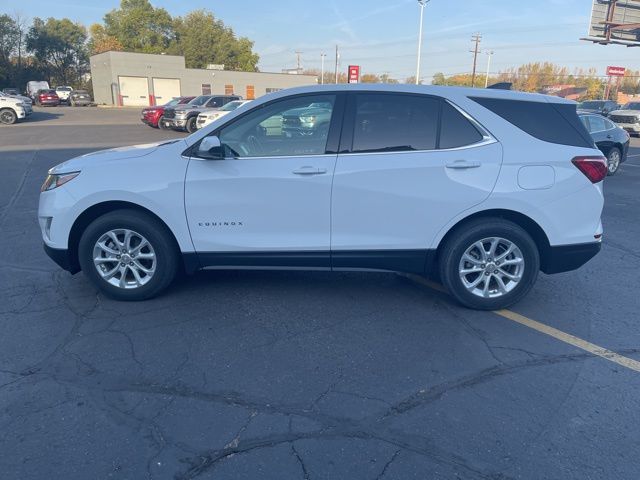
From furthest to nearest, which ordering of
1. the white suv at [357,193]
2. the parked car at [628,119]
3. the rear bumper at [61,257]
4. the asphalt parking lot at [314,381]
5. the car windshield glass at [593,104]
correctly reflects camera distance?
the car windshield glass at [593,104] < the parked car at [628,119] < the rear bumper at [61,257] < the white suv at [357,193] < the asphalt parking lot at [314,381]

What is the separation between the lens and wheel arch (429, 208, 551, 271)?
4293mm

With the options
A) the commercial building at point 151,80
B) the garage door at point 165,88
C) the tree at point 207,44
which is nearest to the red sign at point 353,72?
the commercial building at point 151,80

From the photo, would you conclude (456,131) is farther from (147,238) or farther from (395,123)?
(147,238)

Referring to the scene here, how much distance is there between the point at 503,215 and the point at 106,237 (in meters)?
3.41

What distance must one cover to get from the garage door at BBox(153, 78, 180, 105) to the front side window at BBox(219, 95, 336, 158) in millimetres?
58768

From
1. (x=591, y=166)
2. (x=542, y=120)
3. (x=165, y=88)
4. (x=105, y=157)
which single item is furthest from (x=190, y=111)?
(x=165, y=88)

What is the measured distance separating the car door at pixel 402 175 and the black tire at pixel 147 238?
1423 millimetres

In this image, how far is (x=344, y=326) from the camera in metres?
4.11

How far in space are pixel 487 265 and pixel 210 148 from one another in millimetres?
2520

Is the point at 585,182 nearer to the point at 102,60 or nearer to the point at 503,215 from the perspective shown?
the point at 503,215

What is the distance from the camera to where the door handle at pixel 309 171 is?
4121 mm

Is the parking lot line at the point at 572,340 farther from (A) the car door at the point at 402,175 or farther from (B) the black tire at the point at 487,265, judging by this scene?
(A) the car door at the point at 402,175

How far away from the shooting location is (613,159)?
1277cm

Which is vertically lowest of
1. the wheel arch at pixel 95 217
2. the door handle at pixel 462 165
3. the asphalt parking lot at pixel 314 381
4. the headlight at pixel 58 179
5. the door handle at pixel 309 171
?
the asphalt parking lot at pixel 314 381
